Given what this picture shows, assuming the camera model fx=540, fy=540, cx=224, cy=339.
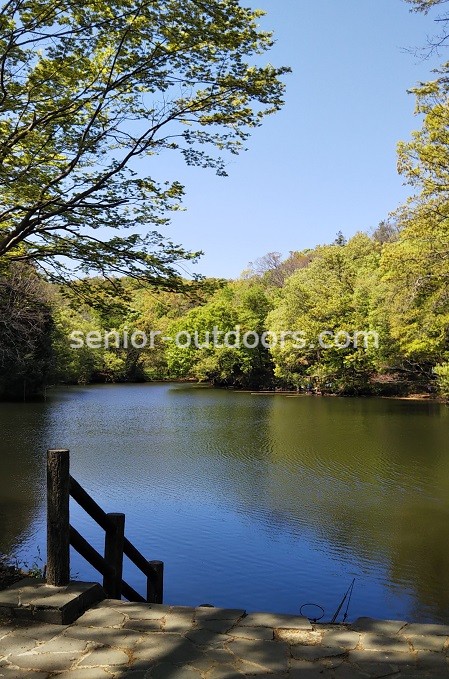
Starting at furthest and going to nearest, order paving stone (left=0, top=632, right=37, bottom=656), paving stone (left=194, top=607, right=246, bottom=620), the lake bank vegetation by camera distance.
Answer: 1. the lake bank vegetation
2. paving stone (left=194, top=607, right=246, bottom=620)
3. paving stone (left=0, top=632, right=37, bottom=656)

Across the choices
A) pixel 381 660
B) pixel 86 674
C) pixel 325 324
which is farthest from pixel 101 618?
pixel 325 324

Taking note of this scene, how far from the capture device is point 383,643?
251 centimetres

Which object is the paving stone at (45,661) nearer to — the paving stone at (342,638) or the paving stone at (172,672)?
the paving stone at (172,672)

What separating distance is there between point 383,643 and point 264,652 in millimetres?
568

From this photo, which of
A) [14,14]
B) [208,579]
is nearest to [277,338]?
[208,579]

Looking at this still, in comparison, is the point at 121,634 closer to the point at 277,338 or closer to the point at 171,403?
the point at 171,403

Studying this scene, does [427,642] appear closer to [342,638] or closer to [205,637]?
[342,638]

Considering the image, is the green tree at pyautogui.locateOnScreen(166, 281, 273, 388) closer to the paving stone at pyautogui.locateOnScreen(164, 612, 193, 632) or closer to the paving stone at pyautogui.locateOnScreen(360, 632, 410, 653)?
the paving stone at pyautogui.locateOnScreen(164, 612, 193, 632)

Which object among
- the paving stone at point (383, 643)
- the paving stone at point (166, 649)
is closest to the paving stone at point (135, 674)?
the paving stone at point (166, 649)

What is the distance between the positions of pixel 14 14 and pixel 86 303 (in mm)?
2451

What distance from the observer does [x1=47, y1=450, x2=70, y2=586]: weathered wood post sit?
2.99 meters

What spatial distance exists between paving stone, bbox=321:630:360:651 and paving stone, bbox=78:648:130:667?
3.02ft

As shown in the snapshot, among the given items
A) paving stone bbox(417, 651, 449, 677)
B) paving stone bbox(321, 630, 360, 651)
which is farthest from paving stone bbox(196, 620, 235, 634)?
paving stone bbox(417, 651, 449, 677)

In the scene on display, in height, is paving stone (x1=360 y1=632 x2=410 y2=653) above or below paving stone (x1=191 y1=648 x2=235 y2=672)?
below
